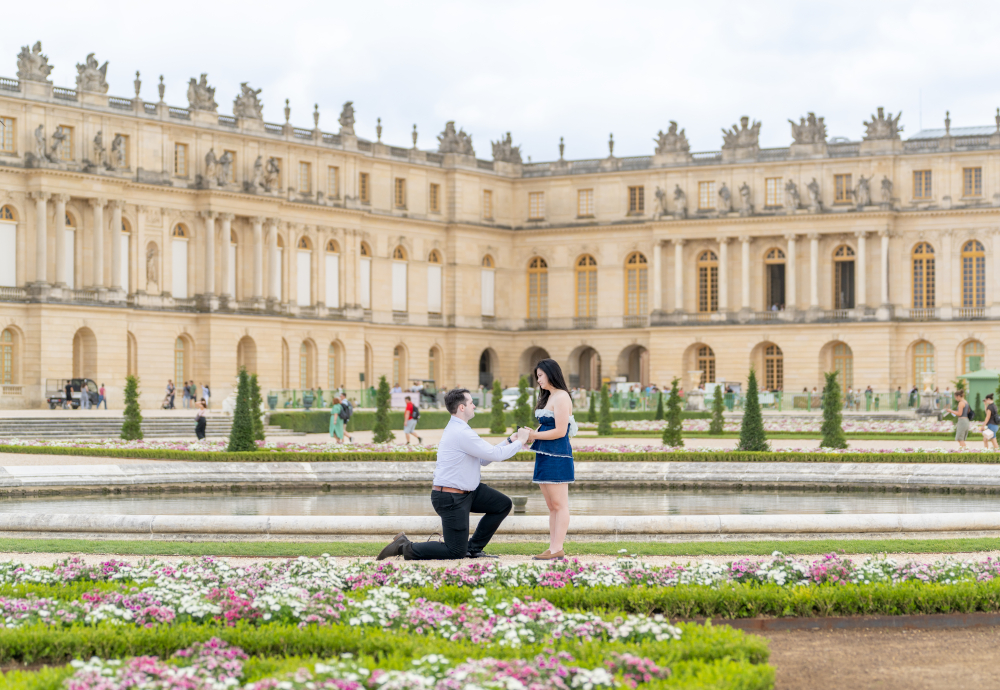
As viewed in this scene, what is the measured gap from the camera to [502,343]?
71938 mm

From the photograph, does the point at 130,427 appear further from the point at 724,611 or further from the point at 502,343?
the point at 502,343

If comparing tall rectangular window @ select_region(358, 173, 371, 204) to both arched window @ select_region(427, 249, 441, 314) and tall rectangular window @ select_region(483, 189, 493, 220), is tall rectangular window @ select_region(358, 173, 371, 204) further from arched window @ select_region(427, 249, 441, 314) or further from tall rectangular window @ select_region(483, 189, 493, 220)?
tall rectangular window @ select_region(483, 189, 493, 220)

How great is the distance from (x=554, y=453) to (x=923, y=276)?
5848 cm

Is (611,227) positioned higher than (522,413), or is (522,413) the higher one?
(611,227)

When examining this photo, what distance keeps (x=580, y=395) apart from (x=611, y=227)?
51.7 ft

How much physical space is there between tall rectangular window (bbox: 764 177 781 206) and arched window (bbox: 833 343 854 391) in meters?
8.38

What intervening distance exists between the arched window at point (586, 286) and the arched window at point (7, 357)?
31.5m

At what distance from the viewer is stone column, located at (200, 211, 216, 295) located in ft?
191

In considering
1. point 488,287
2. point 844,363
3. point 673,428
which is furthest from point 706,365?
point 673,428

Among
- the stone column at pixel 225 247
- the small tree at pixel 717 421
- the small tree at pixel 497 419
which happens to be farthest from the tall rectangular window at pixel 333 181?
the small tree at pixel 717 421

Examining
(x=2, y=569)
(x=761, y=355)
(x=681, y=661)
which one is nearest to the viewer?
(x=681, y=661)

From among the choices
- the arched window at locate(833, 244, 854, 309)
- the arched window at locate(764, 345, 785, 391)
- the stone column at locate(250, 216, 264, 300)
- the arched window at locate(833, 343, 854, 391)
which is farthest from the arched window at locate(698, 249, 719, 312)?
the stone column at locate(250, 216, 264, 300)

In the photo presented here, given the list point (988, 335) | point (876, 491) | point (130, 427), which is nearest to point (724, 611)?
point (876, 491)

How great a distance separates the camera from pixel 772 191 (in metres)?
68.2
